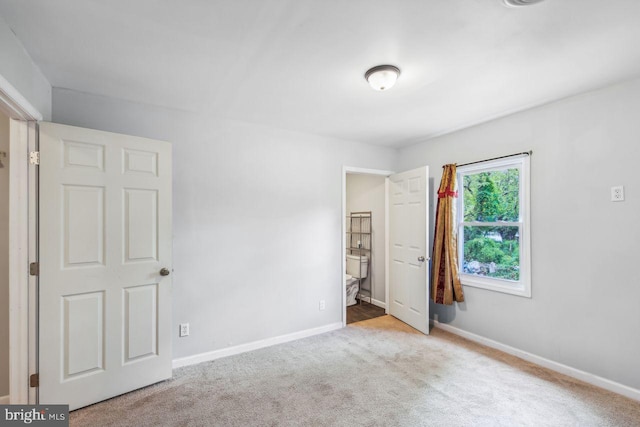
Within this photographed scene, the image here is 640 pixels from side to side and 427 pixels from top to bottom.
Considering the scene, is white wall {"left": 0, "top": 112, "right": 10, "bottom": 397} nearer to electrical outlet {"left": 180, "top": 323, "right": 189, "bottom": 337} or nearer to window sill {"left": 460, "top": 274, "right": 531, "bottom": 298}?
electrical outlet {"left": 180, "top": 323, "right": 189, "bottom": 337}

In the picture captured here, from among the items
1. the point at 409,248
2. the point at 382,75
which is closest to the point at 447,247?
the point at 409,248

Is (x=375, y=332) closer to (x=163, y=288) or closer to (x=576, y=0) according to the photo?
(x=163, y=288)

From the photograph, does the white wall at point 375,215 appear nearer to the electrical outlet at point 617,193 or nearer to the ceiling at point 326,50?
the ceiling at point 326,50

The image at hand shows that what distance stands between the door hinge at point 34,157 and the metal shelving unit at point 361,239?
12.8ft

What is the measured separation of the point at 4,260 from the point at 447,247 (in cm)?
392

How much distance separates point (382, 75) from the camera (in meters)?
2.05

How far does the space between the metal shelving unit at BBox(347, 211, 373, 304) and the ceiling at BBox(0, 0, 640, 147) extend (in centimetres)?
241

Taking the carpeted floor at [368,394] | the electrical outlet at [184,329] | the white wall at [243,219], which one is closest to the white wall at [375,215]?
the white wall at [243,219]

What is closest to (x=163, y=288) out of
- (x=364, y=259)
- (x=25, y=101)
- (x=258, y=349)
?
(x=258, y=349)

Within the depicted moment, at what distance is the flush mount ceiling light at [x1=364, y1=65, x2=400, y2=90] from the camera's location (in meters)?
2.03

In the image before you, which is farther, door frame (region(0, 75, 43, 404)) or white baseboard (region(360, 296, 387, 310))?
white baseboard (region(360, 296, 387, 310))

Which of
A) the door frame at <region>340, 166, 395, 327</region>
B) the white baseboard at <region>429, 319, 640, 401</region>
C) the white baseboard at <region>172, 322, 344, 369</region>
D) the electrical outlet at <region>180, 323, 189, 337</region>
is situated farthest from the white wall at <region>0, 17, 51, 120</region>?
the white baseboard at <region>429, 319, 640, 401</region>

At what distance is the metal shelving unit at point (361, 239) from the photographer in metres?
4.82

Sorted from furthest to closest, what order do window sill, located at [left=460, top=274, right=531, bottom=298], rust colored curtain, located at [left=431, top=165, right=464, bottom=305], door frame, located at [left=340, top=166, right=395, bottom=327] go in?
door frame, located at [left=340, top=166, right=395, bottom=327]
rust colored curtain, located at [left=431, top=165, right=464, bottom=305]
window sill, located at [left=460, top=274, right=531, bottom=298]
